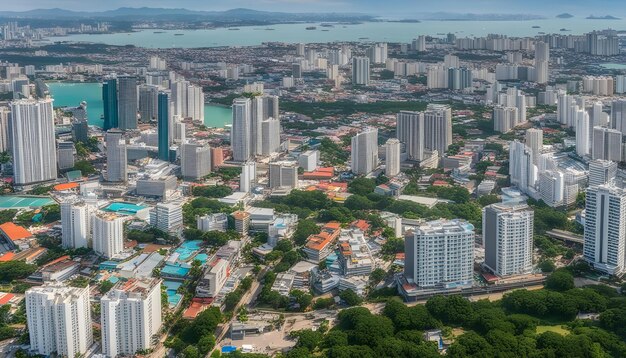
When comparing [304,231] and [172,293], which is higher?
[304,231]

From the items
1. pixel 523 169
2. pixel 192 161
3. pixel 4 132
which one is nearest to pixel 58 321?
pixel 192 161

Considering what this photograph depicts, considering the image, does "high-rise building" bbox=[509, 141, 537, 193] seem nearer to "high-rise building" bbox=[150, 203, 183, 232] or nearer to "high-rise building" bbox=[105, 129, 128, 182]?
"high-rise building" bbox=[150, 203, 183, 232]

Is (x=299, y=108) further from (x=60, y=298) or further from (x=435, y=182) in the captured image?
(x=60, y=298)

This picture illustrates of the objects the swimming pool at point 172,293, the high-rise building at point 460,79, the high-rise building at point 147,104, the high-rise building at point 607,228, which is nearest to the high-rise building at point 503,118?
the high-rise building at point 460,79

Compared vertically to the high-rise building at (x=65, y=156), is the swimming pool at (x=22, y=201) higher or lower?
lower

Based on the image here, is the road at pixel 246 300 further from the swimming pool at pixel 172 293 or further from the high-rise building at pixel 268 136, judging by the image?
the high-rise building at pixel 268 136

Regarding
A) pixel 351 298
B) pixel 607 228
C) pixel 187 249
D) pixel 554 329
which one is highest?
pixel 607 228

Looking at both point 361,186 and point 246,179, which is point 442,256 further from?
point 246,179
